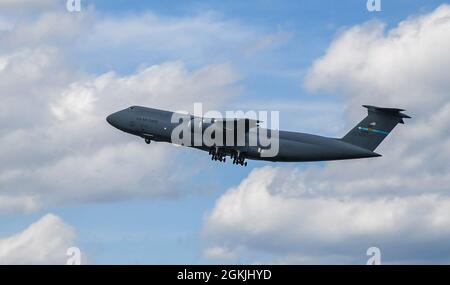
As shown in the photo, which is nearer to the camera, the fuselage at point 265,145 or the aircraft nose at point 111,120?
the fuselage at point 265,145

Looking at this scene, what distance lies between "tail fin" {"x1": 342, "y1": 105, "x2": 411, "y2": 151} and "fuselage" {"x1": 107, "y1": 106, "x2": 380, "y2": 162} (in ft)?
2.37

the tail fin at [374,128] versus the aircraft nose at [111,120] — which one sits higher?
the aircraft nose at [111,120]

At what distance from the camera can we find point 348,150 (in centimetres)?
7512

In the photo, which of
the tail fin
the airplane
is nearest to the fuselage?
the airplane

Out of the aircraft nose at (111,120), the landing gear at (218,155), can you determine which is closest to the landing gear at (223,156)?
the landing gear at (218,155)

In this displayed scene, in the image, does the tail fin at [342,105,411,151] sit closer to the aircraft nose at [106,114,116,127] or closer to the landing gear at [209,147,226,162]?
the landing gear at [209,147,226,162]

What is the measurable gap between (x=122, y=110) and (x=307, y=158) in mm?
17222

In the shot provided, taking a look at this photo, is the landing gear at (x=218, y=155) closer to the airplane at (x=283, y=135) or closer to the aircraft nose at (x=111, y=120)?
the airplane at (x=283, y=135)

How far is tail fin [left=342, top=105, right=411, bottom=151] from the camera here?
75.4 metres

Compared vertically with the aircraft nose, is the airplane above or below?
below

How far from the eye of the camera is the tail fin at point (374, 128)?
75375mm

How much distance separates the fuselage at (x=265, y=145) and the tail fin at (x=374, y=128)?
72 cm
